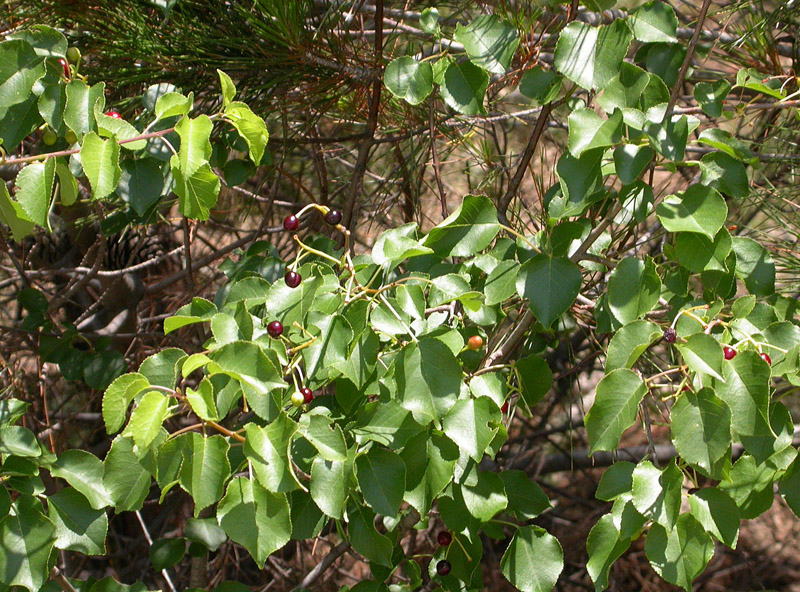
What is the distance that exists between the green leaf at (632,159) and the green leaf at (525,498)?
50 cm

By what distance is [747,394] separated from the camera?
2.51 ft

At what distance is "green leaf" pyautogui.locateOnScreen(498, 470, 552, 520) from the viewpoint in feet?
3.73

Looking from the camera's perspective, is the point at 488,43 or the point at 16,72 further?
the point at 488,43

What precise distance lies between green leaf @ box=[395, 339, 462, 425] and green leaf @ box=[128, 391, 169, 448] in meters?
0.25

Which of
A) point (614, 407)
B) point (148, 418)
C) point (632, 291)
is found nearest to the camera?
point (148, 418)

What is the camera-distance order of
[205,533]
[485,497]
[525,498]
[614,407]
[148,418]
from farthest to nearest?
[205,533], [525,498], [485,497], [614,407], [148,418]

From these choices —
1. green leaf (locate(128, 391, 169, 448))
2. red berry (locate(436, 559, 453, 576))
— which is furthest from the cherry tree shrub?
red berry (locate(436, 559, 453, 576))

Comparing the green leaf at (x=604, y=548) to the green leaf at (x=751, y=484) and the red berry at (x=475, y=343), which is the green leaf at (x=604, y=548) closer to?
the green leaf at (x=751, y=484)

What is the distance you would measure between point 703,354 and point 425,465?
336mm

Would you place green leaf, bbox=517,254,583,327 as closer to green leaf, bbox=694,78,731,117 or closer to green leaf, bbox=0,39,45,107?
green leaf, bbox=694,78,731,117

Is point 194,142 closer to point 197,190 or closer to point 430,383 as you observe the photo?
point 197,190

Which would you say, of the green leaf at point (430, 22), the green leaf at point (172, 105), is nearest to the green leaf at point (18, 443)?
the green leaf at point (172, 105)

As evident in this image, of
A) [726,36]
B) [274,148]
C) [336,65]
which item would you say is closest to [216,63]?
[336,65]

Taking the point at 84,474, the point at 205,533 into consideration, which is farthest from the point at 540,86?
the point at 205,533
